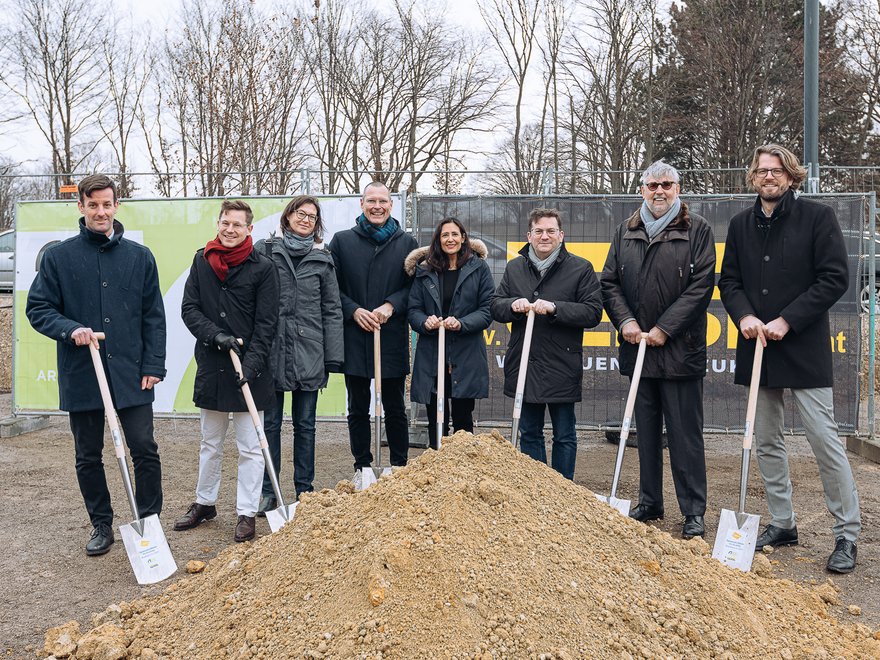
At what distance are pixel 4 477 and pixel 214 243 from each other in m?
3.32

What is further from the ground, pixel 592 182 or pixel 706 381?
pixel 592 182

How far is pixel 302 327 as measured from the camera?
5129 millimetres

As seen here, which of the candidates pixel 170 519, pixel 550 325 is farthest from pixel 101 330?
pixel 550 325

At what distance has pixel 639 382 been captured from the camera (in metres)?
4.98

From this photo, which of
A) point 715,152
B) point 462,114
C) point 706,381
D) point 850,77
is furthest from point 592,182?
point 462,114

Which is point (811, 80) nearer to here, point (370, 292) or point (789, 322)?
point (789, 322)

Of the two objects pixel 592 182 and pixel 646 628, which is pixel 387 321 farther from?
pixel 592 182

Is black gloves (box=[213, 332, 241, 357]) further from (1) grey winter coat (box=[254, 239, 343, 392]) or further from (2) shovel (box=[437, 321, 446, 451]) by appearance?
(2) shovel (box=[437, 321, 446, 451])

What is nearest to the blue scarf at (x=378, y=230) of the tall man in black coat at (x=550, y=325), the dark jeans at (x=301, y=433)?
the tall man in black coat at (x=550, y=325)

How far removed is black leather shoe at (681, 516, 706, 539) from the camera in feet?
15.6

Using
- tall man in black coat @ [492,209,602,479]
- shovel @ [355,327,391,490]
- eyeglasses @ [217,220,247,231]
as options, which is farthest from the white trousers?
tall man in black coat @ [492,209,602,479]

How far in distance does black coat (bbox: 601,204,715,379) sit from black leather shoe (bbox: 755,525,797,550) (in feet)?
3.32

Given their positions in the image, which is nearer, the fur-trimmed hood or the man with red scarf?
the man with red scarf

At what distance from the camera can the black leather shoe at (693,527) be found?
4.75m
